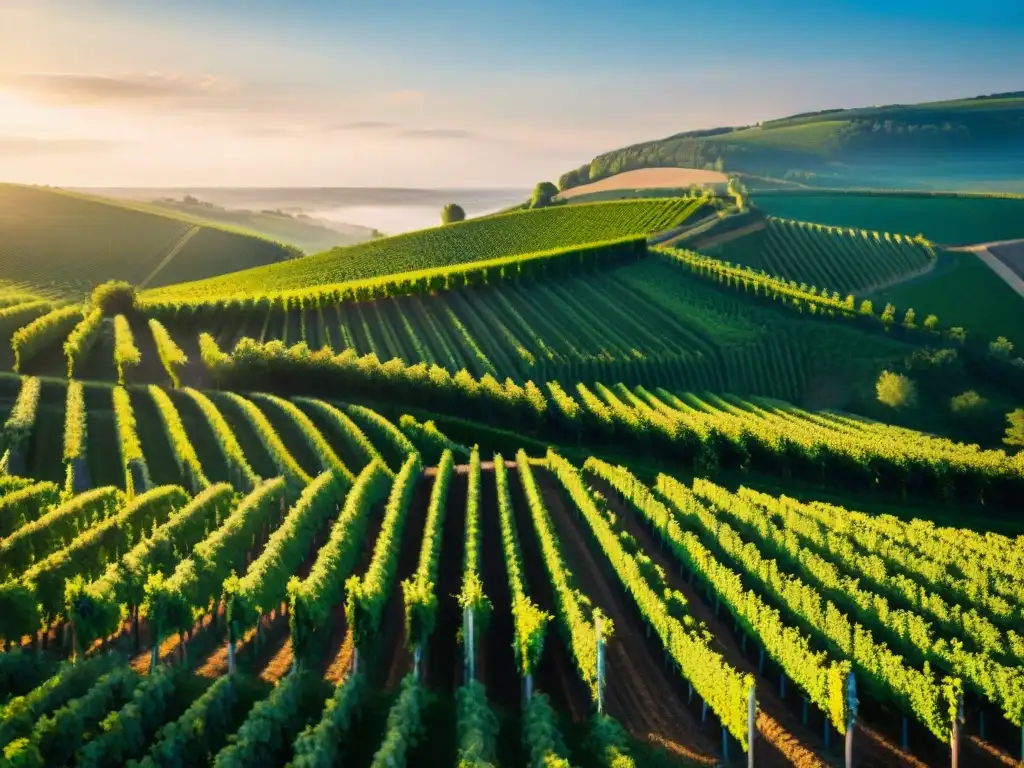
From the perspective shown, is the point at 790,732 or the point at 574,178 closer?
the point at 790,732

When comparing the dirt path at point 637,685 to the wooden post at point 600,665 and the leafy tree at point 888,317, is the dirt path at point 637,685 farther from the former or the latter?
the leafy tree at point 888,317

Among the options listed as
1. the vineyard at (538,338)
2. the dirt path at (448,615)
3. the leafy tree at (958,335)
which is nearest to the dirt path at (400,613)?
the dirt path at (448,615)

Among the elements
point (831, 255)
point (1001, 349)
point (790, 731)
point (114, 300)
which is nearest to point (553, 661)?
point (790, 731)

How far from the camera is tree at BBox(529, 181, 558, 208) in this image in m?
150

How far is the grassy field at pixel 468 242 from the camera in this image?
103 metres

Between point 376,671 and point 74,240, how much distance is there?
13689 centimetres

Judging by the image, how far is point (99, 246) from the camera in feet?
458

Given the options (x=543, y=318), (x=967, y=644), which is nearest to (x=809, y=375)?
(x=543, y=318)

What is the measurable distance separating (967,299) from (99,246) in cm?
13289

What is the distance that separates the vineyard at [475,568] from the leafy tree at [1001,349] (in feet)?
45.8

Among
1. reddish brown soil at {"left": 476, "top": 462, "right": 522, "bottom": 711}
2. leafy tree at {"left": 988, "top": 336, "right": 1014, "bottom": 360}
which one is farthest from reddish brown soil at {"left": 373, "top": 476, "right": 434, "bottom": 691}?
leafy tree at {"left": 988, "top": 336, "right": 1014, "bottom": 360}

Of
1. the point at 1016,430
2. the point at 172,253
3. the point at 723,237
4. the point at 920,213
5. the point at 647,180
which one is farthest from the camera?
the point at 647,180

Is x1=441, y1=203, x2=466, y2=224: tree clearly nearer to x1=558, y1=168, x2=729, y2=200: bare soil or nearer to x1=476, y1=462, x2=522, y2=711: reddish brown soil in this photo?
x1=558, y1=168, x2=729, y2=200: bare soil

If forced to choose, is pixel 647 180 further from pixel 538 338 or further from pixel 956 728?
pixel 956 728
